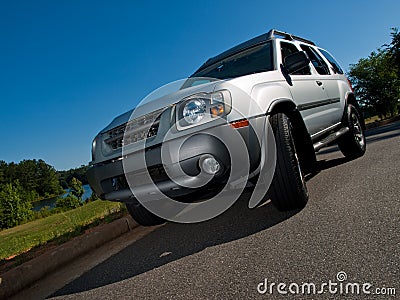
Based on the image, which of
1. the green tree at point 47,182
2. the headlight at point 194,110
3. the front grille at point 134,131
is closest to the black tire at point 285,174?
the headlight at point 194,110

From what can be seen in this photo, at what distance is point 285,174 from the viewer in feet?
8.29

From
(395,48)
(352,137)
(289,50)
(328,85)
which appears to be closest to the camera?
(289,50)

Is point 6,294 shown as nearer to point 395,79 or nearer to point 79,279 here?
point 79,279

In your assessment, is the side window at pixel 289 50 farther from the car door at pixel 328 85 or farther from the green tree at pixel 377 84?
the green tree at pixel 377 84

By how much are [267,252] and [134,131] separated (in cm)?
143

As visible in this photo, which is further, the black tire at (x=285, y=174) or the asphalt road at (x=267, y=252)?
the black tire at (x=285, y=174)

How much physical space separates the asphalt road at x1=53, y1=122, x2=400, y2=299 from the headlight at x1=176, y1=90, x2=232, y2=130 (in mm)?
1025

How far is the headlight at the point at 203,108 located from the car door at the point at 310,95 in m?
1.21

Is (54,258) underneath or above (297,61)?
underneath

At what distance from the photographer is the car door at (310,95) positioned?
11.0 feet

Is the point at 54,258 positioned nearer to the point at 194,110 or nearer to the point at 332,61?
the point at 194,110

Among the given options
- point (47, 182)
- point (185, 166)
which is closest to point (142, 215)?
point (185, 166)

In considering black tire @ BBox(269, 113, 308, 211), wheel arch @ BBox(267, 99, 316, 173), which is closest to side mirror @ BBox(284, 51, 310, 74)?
wheel arch @ BBox(267, 99, 316, 173)

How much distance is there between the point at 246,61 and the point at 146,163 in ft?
6.39
